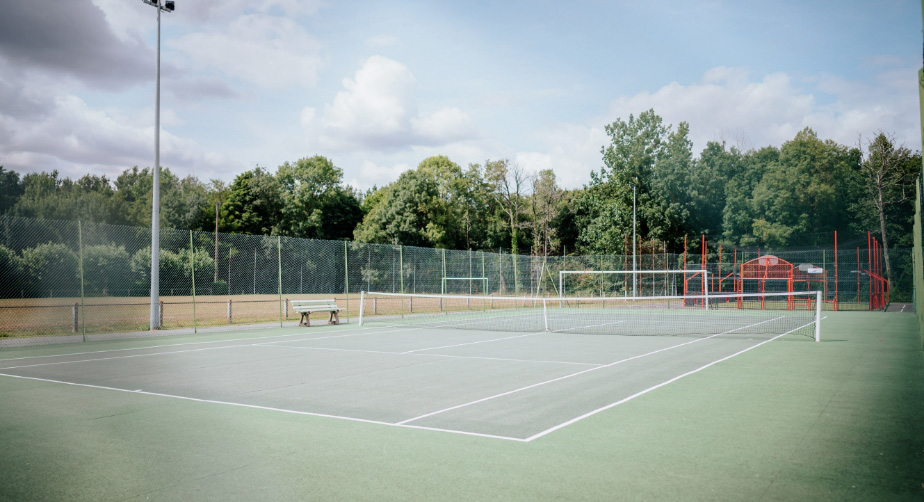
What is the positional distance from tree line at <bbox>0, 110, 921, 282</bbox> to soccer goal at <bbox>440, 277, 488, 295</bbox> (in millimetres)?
19683

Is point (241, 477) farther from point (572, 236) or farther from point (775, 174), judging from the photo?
point (572, 236)

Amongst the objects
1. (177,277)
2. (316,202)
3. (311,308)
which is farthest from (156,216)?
(316,202)

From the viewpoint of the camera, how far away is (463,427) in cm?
648

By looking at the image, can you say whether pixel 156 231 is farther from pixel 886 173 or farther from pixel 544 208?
pixel 886 173

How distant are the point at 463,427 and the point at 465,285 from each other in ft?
82.7

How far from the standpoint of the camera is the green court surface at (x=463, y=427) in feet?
15.3

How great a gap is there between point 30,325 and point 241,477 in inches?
607

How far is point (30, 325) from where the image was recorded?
16969 mm

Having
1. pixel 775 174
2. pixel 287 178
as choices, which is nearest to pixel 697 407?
pixel 775 174

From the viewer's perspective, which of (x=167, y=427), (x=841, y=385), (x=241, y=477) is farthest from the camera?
(x=841, y=385)

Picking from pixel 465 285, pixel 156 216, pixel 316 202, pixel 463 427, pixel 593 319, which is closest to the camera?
pixel 463 427

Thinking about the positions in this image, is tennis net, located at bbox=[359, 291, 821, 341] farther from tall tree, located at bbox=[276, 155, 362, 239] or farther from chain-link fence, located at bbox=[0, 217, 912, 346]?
tall tree, located at bbox=[276, 155, 362, 239]

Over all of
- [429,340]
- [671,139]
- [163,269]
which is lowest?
[429,340]

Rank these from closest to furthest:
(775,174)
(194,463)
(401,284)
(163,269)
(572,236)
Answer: (194,463) → (163,269) → (401,284) → (775,174) → (572,236)
